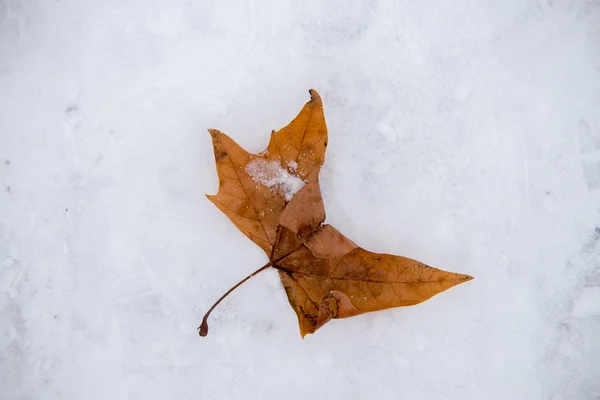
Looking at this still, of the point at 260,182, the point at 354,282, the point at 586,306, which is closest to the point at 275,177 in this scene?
the point at 260,182

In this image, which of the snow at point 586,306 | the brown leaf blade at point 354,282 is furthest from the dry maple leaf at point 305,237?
the snow at point 586,306

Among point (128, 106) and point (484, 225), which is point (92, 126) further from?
point (484, 225)

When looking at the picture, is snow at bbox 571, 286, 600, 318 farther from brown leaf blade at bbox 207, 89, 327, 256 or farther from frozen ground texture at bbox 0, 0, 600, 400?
brown leaf blade at bbox 207, 89, 327, 256

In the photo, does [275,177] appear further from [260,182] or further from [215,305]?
[215,305]

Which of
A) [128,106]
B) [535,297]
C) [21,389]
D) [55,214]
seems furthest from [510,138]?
[21,389]

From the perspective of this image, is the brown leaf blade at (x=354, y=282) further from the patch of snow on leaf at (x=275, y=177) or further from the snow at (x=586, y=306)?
the snow at (x=586, y=306)

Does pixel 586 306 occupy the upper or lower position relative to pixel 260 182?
upper
